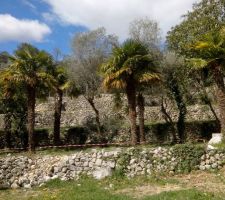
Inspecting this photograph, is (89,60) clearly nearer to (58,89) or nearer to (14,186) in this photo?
(58,89)

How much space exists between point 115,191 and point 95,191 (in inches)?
30.4

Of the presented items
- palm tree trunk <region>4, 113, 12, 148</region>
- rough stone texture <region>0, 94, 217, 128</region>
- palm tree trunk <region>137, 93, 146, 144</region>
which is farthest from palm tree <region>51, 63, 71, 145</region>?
palm tree trunk <region>137, 93, 146, 144</region>

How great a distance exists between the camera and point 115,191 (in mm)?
16625

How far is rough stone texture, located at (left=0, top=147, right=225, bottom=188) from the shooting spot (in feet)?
62.1

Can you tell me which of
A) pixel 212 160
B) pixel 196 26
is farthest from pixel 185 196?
pixel 196 26

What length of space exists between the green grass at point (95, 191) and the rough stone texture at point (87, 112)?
1764cm

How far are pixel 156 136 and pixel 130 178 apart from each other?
1507cm

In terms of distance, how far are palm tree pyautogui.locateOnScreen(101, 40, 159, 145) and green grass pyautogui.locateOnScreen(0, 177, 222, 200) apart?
282 inches

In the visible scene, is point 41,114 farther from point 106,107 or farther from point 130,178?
point 130,178

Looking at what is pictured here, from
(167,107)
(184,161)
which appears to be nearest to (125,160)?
(184,161)

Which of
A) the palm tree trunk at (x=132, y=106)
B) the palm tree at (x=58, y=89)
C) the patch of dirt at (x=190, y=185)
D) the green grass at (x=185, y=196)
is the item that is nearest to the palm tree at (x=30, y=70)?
the palm tree at (x=58, y=89)

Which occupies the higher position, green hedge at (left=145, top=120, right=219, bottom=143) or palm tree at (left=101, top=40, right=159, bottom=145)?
palm tree at (left=101, top=40, right=159, bottom=145)

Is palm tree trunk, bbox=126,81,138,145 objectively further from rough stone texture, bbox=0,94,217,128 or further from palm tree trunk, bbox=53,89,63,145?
rough stone texture, bbox=0,94,217,128

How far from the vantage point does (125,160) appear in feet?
63.5
